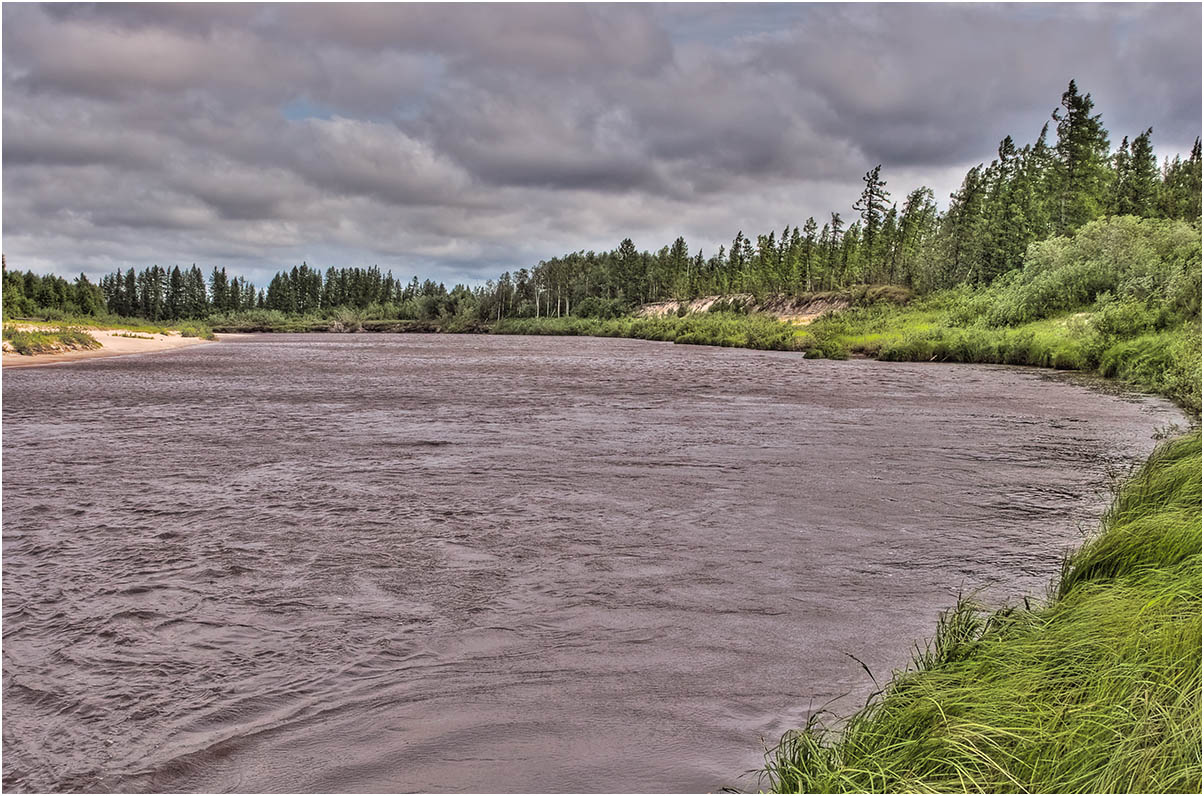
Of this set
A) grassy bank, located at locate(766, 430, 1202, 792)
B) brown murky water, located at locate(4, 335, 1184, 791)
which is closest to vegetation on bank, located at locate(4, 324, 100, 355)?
brown murky water, located at locate(4, 335, 1184, 791)

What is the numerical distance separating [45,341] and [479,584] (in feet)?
173

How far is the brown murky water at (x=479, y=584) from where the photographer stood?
5871 mm

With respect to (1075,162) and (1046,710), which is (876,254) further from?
(1046,710)

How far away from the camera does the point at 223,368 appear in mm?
45312

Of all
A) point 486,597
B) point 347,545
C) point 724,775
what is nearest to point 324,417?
point 347,545

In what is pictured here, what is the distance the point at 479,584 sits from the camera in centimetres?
928

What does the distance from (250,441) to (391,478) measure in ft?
19.0

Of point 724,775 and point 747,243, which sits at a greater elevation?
point 747,243

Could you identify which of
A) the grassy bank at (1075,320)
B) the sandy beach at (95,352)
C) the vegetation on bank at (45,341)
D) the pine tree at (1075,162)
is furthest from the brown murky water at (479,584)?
the pine tree at (1075,162)

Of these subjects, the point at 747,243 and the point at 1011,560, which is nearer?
the point at 1011,560

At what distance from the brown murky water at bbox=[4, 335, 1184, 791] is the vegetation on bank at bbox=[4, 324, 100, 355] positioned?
32.0 metres

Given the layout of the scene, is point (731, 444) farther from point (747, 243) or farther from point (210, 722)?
point (747, 243)

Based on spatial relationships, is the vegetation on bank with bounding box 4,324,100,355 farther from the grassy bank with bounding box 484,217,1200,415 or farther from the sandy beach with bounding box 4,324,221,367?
the grassy bank with bounding box 484,217,1200,415

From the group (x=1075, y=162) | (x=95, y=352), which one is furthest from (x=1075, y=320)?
(x=95, y=352)
